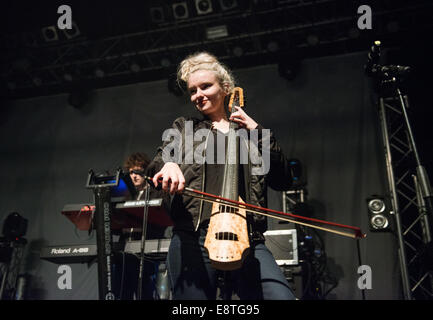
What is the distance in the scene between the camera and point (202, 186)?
157 centimetres

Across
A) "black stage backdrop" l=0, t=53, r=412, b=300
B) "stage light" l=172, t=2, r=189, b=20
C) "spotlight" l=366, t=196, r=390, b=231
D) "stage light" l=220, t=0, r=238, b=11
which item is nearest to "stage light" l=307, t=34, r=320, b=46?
"black stage backdrop" l=0, t=53, r=412, b=300

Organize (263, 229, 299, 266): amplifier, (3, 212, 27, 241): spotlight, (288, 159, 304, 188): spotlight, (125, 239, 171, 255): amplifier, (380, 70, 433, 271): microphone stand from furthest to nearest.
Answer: (3, 212, 27, 241): spotlight, (288, 159, 304, 188): spotlight, (263, 229, 299, 266): amplifier, (125, 239, 171, 255): amplifier, (380, 70, 433, 271): microphone stand

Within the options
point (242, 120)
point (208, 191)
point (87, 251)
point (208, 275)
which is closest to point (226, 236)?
point (208, 275)

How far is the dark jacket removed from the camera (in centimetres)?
150

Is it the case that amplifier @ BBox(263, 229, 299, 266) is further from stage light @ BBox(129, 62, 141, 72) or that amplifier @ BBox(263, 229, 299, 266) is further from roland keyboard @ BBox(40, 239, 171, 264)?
stage light @ BBox(129, 62, 141, 72)

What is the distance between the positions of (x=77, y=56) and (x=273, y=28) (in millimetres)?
3006

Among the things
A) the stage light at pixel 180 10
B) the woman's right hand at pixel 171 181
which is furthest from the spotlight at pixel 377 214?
the woman's right hand at pixel 171 181

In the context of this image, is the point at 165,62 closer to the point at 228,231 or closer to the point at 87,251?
the point at 87,251

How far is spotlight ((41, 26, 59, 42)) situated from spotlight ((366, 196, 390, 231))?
470 centimetres

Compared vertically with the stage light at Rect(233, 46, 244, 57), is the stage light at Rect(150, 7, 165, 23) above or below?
above

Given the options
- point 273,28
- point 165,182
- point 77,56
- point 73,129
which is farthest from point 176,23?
point 165,182

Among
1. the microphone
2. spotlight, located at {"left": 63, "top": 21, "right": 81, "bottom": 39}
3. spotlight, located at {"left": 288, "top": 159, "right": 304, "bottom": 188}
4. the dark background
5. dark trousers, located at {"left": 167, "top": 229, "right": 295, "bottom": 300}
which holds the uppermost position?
spotlight, located at {"left": 63, "top": 21, "right": 81, "bottom": 39}

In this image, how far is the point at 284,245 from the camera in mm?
3682
